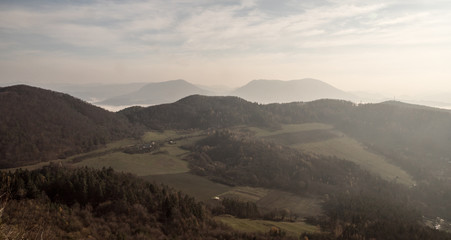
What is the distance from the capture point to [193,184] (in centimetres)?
9431

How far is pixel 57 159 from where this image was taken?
4478 inches

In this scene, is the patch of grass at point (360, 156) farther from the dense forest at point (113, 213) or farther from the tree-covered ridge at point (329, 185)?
the dense forest at point (113, 213)

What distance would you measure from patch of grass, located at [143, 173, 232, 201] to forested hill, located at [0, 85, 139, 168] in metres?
55.4

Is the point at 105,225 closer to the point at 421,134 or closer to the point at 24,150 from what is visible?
the point at 24,150

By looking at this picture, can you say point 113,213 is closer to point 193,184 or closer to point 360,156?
point 193,184

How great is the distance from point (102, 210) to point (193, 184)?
5078 centimetres

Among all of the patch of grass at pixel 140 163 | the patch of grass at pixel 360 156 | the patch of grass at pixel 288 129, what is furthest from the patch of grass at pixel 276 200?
the patch of grass at pixel 288 129

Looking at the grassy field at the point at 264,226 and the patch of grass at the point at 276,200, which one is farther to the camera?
the patch of grass at the point at 276,200

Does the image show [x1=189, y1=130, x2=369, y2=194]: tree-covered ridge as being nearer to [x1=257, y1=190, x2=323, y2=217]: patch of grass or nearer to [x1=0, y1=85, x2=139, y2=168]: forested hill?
[x1=257, y1=190, x2=323, y2=217]: patch of grass

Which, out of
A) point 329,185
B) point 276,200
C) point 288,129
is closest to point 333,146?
point 288,129

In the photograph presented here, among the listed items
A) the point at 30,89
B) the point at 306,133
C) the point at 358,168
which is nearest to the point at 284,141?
the point at 306,133

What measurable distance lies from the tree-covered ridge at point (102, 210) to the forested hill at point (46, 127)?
7693 centimetres

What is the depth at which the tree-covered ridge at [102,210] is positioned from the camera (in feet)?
115

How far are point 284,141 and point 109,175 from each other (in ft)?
375
